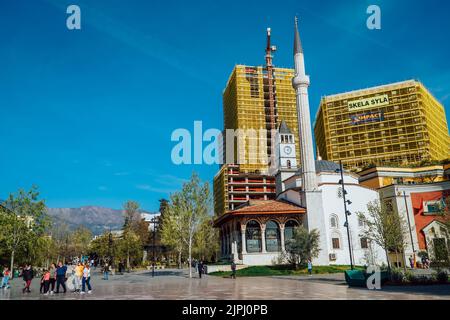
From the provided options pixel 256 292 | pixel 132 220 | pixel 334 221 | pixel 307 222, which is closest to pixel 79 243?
pixel 132 220

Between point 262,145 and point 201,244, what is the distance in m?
45.8

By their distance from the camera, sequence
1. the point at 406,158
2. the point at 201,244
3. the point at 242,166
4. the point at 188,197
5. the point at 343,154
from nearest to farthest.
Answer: the point at 188,197 < the point at 201,244 < the point at 406,158 < the point at 343,154 < the point at 242,166

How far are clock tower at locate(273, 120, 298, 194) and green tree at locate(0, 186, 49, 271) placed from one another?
3294 cm

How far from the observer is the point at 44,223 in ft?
136

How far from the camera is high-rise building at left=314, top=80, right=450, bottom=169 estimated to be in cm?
7694

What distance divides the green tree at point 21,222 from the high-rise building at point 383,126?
6362 centimetres

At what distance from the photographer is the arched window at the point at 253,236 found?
1581 inches

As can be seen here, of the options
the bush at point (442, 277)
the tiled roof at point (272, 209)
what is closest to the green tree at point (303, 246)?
the tiled roof at point (272, 209)

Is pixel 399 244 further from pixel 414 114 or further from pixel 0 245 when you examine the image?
pixel 414 114

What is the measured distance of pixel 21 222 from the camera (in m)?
39.6

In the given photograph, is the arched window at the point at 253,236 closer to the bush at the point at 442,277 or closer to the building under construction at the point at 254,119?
the bush at the point at 442,277

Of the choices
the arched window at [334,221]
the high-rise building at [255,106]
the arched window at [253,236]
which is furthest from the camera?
the high-rise building at [255,106]
